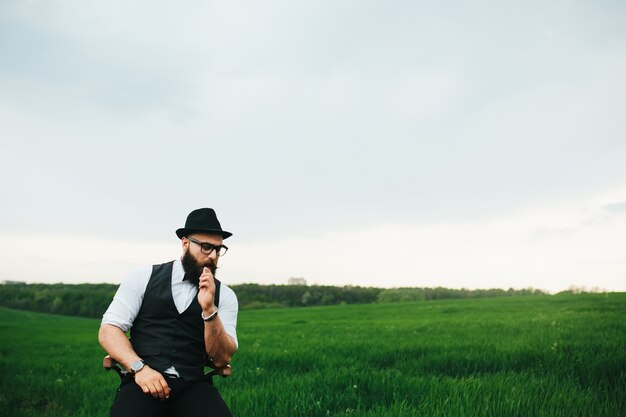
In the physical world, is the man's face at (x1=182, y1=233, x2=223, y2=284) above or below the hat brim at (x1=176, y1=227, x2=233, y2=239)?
below

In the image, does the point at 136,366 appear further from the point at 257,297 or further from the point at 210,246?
the point at 257,297

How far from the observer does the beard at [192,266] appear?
4227 mm

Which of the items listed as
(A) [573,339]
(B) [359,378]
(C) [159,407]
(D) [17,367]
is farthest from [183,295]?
(D) [17,367]

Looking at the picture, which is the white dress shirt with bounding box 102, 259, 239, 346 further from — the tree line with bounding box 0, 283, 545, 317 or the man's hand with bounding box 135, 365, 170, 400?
the tree line with bounding box 0, 283, 545, 317

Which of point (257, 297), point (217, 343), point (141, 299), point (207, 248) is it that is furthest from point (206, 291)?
point (257, 297)

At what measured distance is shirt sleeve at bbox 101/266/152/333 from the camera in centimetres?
404

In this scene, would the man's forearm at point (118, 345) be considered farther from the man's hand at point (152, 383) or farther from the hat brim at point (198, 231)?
the hat brim at point (198, 231)

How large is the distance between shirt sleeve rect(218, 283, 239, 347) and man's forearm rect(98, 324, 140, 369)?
807 mm

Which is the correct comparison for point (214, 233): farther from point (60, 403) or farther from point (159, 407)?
point (60, 403)

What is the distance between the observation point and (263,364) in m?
9.66

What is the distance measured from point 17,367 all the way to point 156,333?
12.1m

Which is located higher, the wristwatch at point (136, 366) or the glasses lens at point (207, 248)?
the glasses lens at point (207, 248)

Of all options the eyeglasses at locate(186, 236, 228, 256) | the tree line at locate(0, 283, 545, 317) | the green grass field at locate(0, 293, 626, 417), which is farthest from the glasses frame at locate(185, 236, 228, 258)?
the tree line at locate(0, 283, 545, 317)

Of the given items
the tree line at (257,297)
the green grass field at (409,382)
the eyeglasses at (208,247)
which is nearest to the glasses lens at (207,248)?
the eyeglasses at (208,247)
